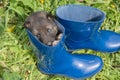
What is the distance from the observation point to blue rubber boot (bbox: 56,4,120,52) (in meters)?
1.82

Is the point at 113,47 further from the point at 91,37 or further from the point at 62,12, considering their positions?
the point at 62,12

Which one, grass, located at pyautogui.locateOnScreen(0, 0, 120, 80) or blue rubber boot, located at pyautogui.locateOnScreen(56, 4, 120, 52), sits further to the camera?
grass, located at pyautogui.locateOnScreen(0, 0, 120, 80)

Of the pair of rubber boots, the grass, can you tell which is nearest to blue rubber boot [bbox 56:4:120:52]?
the pair of rubber boots

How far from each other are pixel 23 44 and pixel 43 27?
31 cm

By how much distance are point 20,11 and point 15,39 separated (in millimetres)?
201

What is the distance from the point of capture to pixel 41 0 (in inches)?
88.7

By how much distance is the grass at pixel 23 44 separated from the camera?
6.36 feet

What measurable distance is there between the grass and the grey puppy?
195mm

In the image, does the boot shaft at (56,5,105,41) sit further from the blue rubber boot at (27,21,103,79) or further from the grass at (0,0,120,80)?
the grass at (0,0,120,80)

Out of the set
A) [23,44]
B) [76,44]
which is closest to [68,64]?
[76,44]

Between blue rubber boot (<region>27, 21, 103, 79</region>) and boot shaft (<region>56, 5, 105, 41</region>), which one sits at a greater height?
boot shaft (<region>56, 5, 105, 41</region>)

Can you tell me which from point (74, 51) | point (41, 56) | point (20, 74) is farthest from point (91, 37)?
point (20, 74)

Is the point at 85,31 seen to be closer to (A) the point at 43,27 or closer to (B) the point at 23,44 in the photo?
(A) the point at 43,27

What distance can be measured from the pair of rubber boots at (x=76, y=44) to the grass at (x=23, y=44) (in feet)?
0.30
